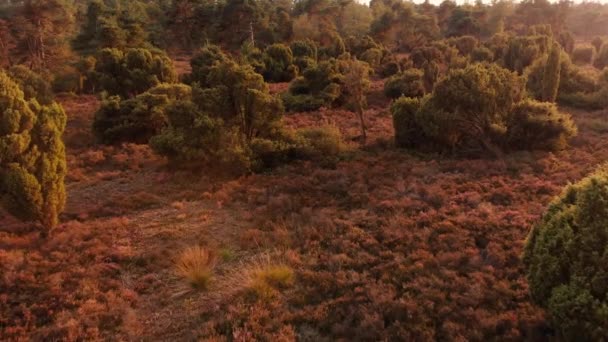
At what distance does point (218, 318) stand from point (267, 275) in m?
1.67

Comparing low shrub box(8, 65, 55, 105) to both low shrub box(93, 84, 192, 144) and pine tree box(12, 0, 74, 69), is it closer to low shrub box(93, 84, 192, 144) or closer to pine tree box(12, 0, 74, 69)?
low shrub box(93, 84, 192, 144)

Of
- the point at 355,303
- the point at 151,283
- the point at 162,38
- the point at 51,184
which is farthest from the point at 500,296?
the point at 162,38

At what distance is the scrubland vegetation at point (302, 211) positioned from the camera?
340 inches

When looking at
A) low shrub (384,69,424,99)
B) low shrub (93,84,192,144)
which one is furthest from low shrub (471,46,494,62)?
low shrub (93,84,192,144)

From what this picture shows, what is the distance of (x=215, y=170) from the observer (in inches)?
764

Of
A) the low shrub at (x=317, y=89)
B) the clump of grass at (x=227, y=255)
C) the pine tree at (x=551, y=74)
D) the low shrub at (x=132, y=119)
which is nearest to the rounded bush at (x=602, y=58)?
the pine tree at (x=551, y=74)

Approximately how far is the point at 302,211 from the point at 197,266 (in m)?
4.84

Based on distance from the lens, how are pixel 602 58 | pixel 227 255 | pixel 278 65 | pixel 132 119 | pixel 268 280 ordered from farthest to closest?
pixel 602 58 → pixel 278 65 → pixel 132 119 → pixel 227 255 → pixel 268 280

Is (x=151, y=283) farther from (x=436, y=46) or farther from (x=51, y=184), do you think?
(x=436, y=46)

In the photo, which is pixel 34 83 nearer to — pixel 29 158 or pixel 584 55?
pixel 29 158

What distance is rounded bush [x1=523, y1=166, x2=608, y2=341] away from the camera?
6.90 meters

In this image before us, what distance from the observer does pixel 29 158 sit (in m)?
12.5

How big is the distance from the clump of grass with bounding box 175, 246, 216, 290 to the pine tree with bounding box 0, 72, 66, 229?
15.9ft

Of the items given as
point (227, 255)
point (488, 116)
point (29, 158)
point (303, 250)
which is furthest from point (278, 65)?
point (227, 255)
